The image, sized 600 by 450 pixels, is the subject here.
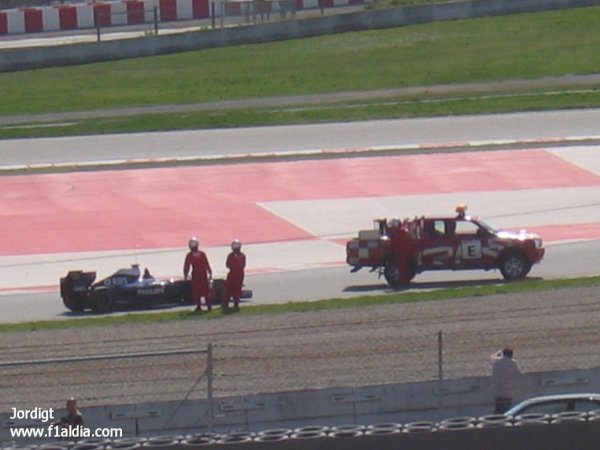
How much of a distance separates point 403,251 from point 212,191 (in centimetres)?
940

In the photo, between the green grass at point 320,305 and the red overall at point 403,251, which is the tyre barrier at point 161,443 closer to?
the green grass at point 320,305

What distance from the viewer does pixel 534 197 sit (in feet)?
96.6

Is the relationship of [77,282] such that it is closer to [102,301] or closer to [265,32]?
[102,301]

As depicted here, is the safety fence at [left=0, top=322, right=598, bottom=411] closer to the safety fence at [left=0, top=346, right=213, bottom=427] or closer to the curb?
the safety fence at [left=0, top=346, right=213, bottom=427]

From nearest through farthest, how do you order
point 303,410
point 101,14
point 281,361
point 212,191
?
1. point 303,410
2. point 281,361
3. point 212,191
4. point 101,14

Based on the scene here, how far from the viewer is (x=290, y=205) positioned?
29859 millimetres

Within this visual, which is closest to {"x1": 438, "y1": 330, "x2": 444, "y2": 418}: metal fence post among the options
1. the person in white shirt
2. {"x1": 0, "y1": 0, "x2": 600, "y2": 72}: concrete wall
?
the person in white shirt

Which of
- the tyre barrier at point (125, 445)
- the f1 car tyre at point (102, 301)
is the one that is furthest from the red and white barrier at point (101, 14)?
the tyre barrier at point (125, 445)

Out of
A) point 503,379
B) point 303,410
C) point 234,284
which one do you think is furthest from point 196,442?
point 234,284

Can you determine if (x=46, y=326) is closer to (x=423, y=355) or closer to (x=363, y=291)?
(x=363, y=291)

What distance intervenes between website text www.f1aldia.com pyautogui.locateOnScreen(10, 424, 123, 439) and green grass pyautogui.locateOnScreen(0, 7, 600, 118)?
98.5ft

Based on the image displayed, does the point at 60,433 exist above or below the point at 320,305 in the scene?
below

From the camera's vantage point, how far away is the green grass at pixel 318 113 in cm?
3956

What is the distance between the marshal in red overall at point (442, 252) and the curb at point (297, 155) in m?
11.9
